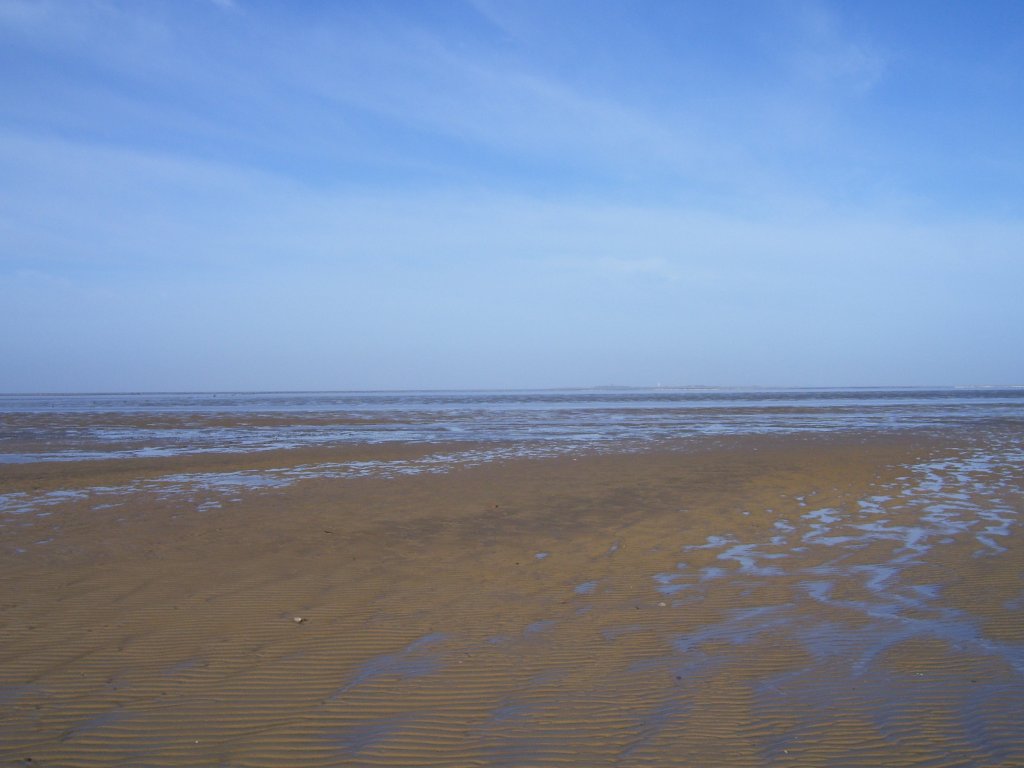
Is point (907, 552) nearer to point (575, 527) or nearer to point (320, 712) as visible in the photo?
point (575, 527)

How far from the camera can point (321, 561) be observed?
8.55m

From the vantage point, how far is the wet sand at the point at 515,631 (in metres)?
4.18

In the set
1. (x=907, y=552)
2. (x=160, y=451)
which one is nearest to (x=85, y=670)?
(x=907, y=552)

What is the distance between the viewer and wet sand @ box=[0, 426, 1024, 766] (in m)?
4.18

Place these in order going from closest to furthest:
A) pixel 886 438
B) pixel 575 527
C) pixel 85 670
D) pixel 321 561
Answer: pixel 85 670 → pixel 321 561 → pixel 575 527 → pixel 886 438

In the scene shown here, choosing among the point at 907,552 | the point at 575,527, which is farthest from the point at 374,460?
the point at 907,552

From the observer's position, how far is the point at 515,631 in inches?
238

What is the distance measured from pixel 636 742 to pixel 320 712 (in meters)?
1.85

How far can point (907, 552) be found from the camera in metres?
8.62

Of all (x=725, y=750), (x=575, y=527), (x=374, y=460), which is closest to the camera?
(x=725, y=750)

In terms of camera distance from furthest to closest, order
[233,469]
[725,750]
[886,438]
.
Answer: [886,438] → [233,469] → [725,750]

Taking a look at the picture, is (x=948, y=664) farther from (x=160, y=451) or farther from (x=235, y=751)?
(x=160, y=451)

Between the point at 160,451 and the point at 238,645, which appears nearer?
the point at 238,645

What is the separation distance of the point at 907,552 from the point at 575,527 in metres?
4.05
